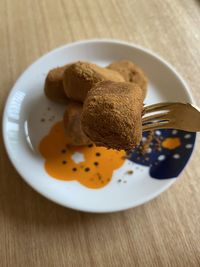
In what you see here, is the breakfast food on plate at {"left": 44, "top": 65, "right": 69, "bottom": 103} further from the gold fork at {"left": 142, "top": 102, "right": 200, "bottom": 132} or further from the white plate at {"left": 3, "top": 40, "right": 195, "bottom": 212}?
the gold fork at {"left": 142, "top": 102, "right": 200, "bottom": 132}

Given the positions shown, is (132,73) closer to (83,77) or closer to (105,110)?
(83,77)

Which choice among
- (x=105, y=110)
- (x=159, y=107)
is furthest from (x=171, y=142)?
(x=105, y=110)

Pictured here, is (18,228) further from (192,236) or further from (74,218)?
(192,236)

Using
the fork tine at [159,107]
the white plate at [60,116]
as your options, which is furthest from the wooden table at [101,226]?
the fork tine at [159,107]

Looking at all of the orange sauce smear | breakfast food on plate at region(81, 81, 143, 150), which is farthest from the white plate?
breakfast food on plate at region(81, 81, 143, 150)

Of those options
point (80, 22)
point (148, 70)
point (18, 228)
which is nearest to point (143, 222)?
point (18, 228)
